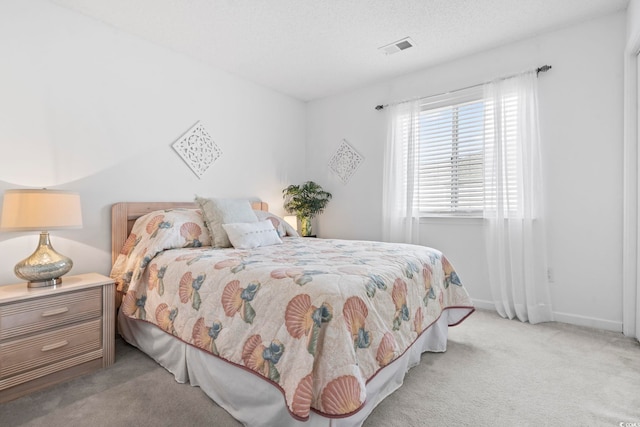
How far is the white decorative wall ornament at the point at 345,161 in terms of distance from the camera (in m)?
4.16

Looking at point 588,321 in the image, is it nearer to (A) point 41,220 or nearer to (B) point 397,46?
(B) point 397,46

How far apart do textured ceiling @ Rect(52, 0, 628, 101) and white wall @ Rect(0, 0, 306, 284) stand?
0.21 meters

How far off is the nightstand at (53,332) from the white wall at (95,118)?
0.60m

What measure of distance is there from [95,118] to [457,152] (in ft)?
11.0

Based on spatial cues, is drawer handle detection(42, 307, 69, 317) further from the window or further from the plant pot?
the window

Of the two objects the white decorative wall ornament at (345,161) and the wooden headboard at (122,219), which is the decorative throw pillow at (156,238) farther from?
the white decorative wall ornament at (345,161)

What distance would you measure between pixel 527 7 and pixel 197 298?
10.4 ft

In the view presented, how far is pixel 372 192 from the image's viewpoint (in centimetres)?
402

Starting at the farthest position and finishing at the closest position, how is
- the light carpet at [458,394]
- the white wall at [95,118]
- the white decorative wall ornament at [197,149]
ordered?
the white decorative wall ornament at [197,149], the white wall at [95,118], the light carpet at [458,394]

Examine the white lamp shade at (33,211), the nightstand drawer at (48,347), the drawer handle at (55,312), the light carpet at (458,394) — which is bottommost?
the light carpet at (458,394)

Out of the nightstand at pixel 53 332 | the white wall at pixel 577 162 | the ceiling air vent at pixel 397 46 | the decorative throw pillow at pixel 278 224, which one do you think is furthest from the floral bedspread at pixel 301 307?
the ceiling air vent at pixel 397 46

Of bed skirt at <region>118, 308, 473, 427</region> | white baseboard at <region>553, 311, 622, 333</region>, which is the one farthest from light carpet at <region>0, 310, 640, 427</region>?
white baseboard at <region>553, 311, 622, 333</region>

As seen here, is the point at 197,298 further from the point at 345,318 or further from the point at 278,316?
the point at 345,318

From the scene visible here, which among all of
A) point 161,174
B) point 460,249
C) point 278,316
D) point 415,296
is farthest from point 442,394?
point 161,174
